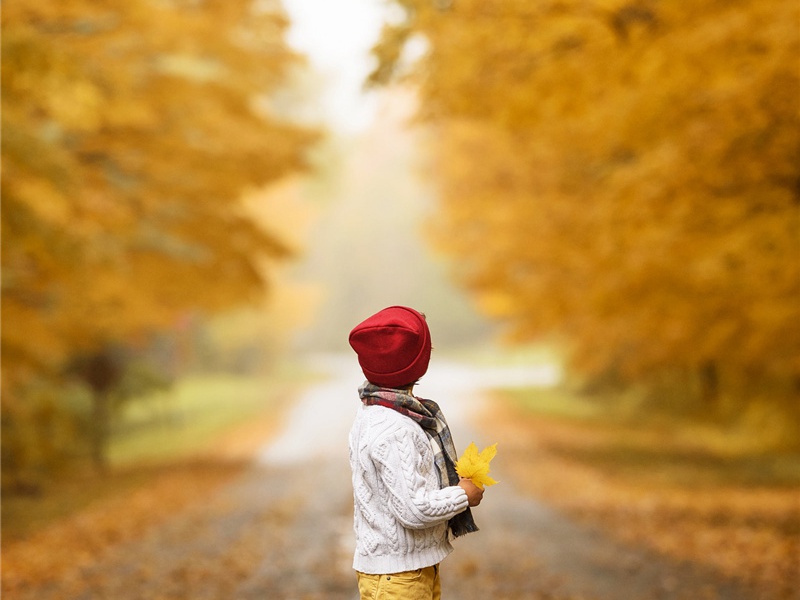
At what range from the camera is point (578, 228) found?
13625 mm

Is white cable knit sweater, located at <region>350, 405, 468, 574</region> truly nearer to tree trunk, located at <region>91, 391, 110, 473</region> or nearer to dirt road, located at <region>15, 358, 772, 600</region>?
dirt road, located at <region>15, 358, 772, 600</region>

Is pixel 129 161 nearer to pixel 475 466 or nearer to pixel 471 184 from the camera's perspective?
pixel 471 184

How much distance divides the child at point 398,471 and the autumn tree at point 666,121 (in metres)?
4.10

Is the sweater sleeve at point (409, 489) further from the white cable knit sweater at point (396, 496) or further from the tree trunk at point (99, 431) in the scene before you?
the tree trunk at point (99, 431)

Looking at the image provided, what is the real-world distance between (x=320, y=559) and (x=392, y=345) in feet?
18.7

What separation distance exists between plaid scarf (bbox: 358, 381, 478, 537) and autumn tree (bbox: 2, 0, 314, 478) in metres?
5.17

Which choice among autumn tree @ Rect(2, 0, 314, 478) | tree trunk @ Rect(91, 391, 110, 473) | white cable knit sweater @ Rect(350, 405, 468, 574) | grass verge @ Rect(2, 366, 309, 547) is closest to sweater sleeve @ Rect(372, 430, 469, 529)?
white cable knit sweater @ Rect(350, 405, 468, 574)

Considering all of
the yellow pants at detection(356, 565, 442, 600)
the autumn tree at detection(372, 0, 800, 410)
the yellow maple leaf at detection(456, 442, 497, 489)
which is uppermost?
the autumn tree at detection(372, 0, 800, 410)

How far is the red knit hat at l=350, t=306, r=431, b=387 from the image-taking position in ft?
11.3

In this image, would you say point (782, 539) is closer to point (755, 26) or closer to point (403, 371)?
point (755, 26)

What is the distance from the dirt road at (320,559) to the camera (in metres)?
7.46

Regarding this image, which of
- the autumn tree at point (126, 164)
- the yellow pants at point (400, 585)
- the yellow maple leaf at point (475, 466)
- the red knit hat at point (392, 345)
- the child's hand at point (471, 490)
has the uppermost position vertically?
the autumn tree at point (126, 164)

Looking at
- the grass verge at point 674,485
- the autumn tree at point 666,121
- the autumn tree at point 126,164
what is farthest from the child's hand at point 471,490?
the autumn tree at point 126,164

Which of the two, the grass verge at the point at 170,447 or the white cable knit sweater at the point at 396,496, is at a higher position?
the grass verge at the point at 170,447
